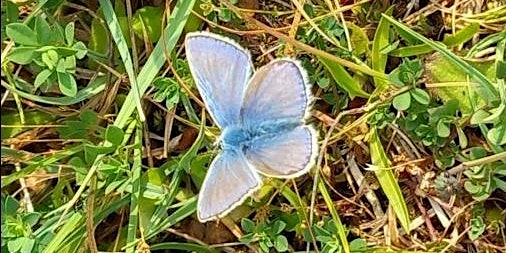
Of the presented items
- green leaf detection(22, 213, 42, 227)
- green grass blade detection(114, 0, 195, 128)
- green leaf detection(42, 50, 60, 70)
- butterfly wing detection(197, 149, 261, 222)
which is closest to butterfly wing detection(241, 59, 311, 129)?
butterfly wing detection(197, 149, 261, 222)

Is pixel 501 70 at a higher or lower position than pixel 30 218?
higher

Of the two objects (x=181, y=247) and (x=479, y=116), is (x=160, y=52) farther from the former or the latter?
(x=479, y=116)

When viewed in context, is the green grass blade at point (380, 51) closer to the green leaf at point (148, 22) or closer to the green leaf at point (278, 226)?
the green leaf at point (278, 226)

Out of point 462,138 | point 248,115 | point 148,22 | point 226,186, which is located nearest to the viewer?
point 226,186

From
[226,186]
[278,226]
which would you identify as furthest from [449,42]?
[226,186]

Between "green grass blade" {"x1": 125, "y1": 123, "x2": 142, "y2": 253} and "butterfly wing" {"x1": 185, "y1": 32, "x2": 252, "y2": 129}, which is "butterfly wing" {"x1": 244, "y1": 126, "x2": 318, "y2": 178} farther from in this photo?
"green grass blade" {"x1": 125, "y1": 123, "x2": 142, "y2": 253}

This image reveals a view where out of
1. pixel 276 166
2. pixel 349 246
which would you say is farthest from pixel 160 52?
pixel 349 246

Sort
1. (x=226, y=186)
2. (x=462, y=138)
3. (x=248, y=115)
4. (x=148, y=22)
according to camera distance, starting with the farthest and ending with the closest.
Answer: (x=148, y=22)
(x=462, y=138)
(x=248, y=115)
(x=226, y=186)
